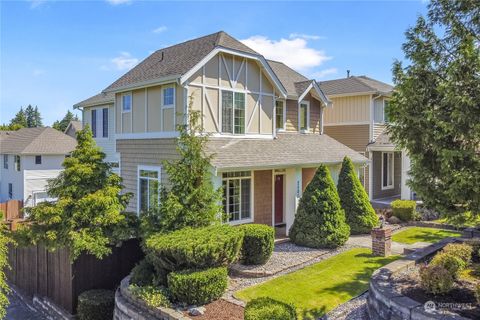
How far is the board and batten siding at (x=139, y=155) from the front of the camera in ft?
46.5

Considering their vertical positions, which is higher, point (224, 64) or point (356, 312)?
point (224, 64)

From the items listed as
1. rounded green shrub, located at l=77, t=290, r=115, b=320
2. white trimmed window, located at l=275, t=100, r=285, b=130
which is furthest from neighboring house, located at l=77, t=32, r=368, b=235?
rounded green shrub, located at l=77, t=290, r=115, b=320

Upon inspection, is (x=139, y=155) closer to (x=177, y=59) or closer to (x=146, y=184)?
(x=146, y=184)

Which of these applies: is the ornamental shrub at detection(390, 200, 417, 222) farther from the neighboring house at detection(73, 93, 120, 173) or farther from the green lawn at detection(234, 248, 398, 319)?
the neighboring house at detection(73, 93, 120, 173)

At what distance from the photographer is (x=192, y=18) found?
13.2m

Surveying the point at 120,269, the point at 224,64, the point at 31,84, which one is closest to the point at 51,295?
the point at 120,269

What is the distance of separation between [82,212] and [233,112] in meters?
7.34

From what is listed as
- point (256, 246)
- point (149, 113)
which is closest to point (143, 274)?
point (256, 246)

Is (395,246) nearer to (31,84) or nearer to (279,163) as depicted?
(279,163)

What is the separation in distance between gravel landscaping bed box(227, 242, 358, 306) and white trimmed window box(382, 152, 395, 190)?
476 inches

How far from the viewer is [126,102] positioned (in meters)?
16.4

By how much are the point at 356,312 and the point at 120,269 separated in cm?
721

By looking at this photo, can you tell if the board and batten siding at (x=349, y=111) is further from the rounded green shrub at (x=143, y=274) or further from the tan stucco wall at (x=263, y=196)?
the rounded green shrub at (x=143, y=274)

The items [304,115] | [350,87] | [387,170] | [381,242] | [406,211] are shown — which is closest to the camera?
[381,242]
